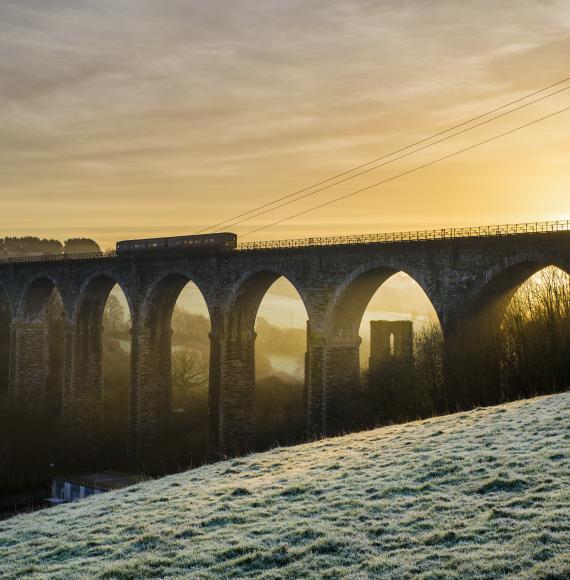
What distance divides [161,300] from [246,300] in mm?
8801

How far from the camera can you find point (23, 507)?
46.9 meters

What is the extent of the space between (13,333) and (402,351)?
3431 centimetres

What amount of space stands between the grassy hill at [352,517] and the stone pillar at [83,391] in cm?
3657

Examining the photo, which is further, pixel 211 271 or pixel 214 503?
pixel 211 271

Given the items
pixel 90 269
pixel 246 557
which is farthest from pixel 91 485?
pixel 246 557

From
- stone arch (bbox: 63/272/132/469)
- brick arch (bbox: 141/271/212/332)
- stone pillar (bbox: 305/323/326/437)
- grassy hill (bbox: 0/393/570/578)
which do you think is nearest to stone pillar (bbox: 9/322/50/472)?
stone arch (bbox: 63/272/132/469)

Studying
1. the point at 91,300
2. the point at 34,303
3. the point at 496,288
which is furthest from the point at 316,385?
the point at 34,303

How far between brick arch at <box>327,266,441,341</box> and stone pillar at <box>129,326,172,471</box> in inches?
656

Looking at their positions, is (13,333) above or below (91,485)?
above

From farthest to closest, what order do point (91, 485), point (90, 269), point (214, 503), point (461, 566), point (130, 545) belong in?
point (90, 269)
point (91, 485)
point (214, 503)
point (130, 545)
point (461, 566)

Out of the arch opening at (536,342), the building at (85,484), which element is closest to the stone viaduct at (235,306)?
the arch opening at (536,342)

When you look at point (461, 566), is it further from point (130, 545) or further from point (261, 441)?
point (261, 441)

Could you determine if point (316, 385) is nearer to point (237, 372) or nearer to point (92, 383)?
point (237, 372)

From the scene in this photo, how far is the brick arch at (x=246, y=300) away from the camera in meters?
44.2
